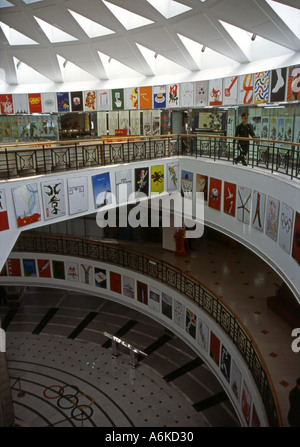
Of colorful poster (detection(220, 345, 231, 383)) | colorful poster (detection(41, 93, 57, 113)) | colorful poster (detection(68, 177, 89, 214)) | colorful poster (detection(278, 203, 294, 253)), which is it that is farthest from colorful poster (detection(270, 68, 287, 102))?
colorful poster (detection(41, 93, 57, 113))

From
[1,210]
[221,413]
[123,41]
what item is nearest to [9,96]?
[123,41]

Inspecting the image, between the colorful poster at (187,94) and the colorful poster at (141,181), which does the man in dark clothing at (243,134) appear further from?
the colorful poster at (187,94)

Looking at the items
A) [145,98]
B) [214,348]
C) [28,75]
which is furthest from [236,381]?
[28,75]

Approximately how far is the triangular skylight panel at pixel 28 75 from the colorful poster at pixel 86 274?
10.3m

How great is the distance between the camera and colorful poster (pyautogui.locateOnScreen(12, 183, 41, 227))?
9732 millimetres

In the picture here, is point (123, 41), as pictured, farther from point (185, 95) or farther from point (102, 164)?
point (102, 164)

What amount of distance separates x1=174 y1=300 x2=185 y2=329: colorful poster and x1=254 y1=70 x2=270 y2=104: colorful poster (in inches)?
298

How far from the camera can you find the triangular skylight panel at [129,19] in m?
14.2

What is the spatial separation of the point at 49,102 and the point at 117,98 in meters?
3.84

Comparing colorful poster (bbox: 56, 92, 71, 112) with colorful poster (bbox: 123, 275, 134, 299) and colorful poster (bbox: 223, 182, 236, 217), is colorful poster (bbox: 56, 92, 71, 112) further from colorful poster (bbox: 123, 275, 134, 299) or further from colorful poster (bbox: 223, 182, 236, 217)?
colorful poster (bbox: 223, 182, 236, 217)

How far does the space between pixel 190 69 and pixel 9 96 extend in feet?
32.1

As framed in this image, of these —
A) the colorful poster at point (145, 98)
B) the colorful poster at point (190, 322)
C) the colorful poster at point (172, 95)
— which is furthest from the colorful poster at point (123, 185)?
the colorful poster at point (145, 98)

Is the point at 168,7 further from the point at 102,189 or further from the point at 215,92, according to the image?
the point at 102,189

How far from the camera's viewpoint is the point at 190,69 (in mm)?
16156
